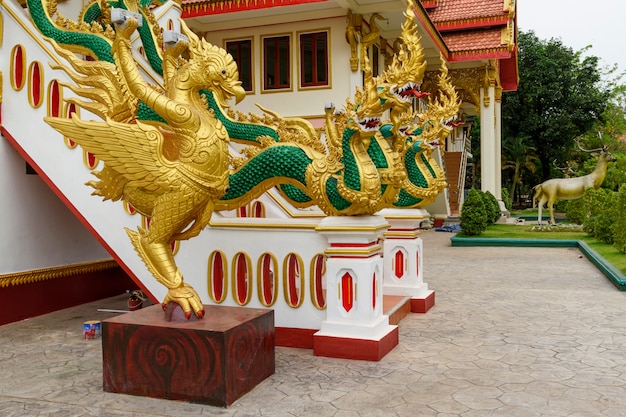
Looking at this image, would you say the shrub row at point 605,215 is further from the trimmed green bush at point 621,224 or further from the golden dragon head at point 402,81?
the golden dragon head at point 402,81

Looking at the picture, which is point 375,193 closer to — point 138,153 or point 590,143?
point 138,153

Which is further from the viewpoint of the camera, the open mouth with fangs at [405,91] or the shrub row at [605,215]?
the shrub row at [605,215]

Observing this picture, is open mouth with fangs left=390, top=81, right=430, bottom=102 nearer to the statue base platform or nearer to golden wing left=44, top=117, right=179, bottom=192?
golden wing left=44, top=117, right=179, bottom=192

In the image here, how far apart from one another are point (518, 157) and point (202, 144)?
29801 millimetres

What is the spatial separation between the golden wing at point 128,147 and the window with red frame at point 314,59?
8.32 metres

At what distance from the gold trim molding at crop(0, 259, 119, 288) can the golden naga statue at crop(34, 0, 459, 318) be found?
207 cm

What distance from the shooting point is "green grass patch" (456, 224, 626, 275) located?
36.5 feet

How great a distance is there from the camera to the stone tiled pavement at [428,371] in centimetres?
386

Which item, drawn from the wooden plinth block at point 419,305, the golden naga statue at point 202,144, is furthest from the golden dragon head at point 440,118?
the wooden plinth block at point 419,305

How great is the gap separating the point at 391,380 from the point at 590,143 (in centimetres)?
2927

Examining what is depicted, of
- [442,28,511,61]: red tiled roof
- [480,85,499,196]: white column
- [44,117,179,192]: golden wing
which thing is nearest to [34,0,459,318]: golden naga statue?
[44,117,179,192]: golden wing

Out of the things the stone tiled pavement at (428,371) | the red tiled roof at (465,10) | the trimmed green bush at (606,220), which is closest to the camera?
the stone tiled pavement at (428,371)

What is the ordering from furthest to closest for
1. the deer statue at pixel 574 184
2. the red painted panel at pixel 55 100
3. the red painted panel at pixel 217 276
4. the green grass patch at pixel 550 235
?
the deer statue at pixel 574 184, the green grass patch at pixel 550 235, the red painted panel at pixel 55 100, the red painted panel at pixel 217 276

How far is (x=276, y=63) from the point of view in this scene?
12.5 metres
